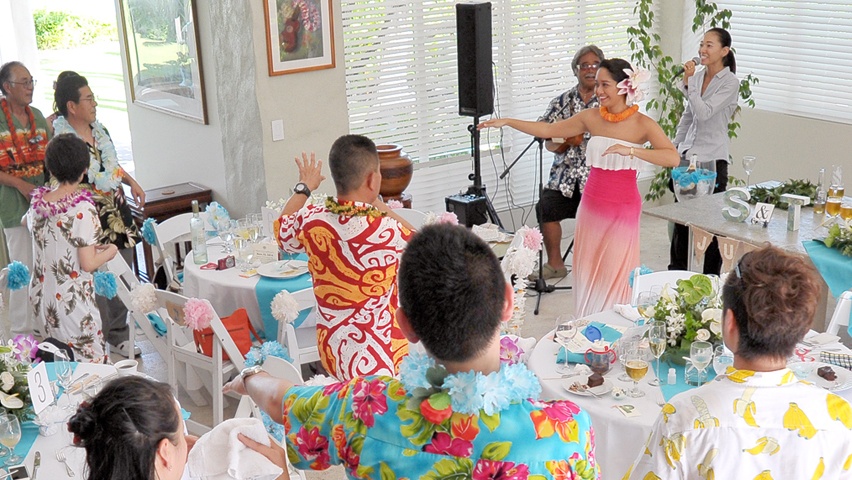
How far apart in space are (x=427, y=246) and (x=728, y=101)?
4.82 meters

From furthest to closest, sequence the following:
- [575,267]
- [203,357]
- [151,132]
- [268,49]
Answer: [151,132]
[268,49]
[575,267]
[203,357]

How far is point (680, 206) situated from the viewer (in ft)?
17.1

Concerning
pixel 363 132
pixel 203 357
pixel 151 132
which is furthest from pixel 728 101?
pixel 151 132

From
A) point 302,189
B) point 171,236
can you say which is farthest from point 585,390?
point 171,236

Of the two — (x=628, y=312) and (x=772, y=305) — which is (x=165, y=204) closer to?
(x=628, y=312)

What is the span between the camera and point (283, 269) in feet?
15.5

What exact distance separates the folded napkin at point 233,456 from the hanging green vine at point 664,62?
6027 millimetres

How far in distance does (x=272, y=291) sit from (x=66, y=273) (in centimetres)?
96

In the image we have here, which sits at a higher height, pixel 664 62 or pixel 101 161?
pixel 664 62

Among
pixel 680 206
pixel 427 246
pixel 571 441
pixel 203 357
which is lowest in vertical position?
pixel 203 357

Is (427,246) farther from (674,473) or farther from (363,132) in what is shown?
(363,132)

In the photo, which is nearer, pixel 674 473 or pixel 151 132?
pixel 674 473

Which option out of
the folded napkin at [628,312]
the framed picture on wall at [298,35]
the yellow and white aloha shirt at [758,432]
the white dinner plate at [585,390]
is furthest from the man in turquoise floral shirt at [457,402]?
the framed picture on wall at [298,35]

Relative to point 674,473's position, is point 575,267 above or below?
below
